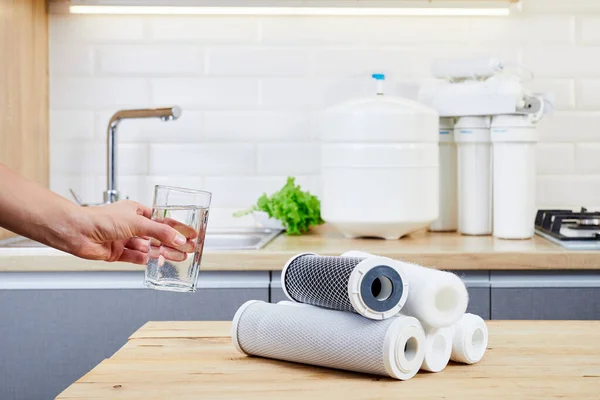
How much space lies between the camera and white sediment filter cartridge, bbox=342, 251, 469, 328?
44.9 inches

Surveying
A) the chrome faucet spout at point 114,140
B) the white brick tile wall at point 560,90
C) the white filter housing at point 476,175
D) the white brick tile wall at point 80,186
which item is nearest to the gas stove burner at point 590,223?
the white filter housing at point 476,175

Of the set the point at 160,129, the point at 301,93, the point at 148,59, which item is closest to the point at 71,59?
the point at 148,59

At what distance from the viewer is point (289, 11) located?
277 centimetres

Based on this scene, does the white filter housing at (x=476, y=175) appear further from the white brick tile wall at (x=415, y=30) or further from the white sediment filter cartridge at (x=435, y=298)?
the white sediment filter cartridge at (x=435, y=298)

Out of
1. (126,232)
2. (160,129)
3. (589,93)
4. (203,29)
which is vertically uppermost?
(203,29)

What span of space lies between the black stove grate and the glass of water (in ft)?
4.47

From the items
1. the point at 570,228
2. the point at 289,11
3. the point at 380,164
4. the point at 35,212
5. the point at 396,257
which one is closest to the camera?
the point at 35,212

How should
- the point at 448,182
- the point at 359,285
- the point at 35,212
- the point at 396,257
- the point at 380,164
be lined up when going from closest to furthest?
the point at 359,285, the point at 35,212, the point at 396,257, the point at 380,164, the point at 448,182

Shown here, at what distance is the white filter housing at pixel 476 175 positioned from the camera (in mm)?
2508

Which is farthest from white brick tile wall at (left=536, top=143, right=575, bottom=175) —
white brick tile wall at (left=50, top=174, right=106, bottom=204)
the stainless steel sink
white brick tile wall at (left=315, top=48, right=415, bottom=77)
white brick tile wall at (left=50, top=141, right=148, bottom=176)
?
white brick tile wall at (left=50, top=174, right=106, bottom=204)

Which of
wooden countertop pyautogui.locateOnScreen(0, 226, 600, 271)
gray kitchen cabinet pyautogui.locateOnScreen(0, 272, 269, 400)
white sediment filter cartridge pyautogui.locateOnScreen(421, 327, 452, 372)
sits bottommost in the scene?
gray kitchen cabinet pyautogui.locateOnScreen(0, 272, 269, 400)

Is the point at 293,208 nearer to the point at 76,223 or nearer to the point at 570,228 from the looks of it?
the point at 570,228

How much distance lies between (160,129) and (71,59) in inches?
13.9

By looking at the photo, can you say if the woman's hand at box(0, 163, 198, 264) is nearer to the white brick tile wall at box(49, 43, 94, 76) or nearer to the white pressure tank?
the white pressure tank
